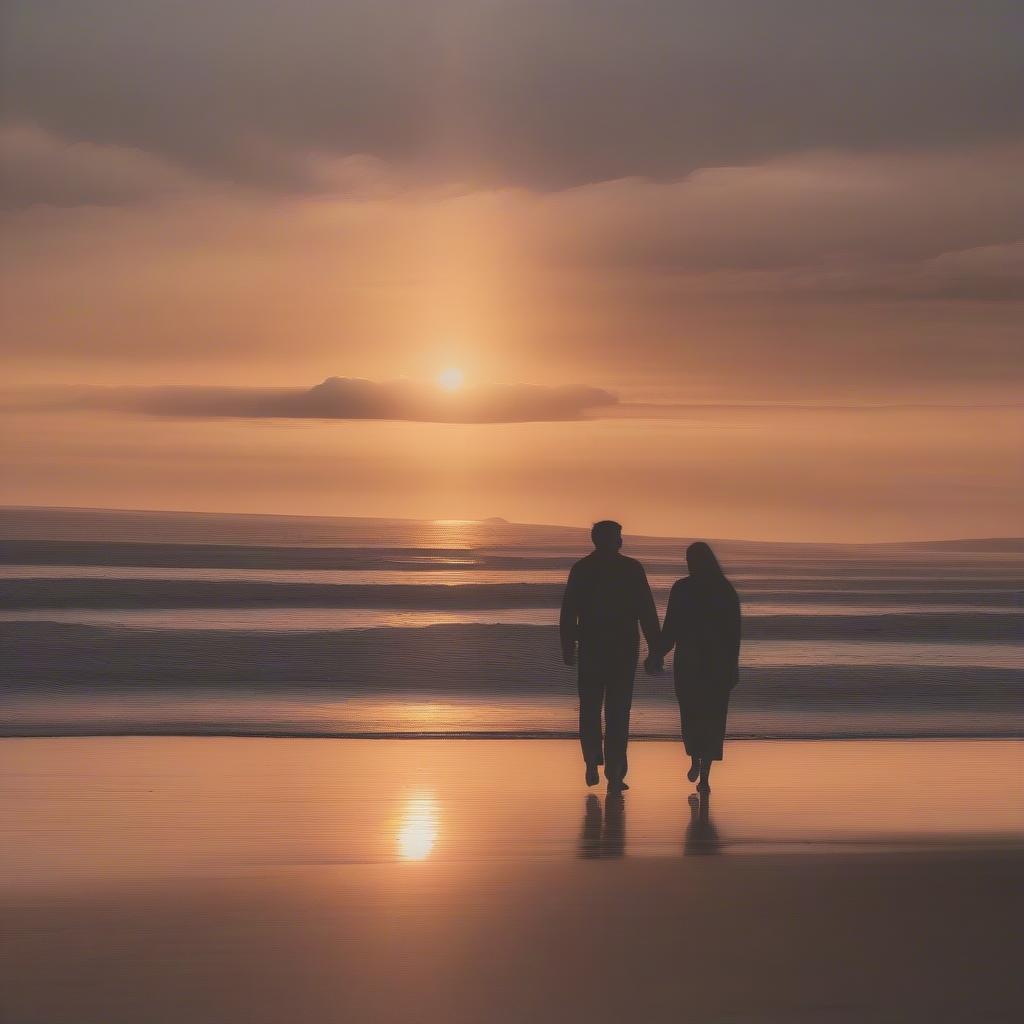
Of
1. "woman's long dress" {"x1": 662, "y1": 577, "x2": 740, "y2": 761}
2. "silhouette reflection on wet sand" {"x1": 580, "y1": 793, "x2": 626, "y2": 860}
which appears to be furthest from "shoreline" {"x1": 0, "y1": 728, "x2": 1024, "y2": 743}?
"silhouette reflection on wet sand" {"x1": 580, "y1": 793, "x2": 626, "y2": 860}

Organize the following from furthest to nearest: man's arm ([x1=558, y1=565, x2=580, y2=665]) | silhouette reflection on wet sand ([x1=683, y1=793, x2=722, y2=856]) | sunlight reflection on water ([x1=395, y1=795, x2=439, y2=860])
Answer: man's arm ([x1=558, y1=565, x2=580, y2=665]), silhouette reflection on wet sand ([x1=683, y1=793, x2=722, y2=856]), sunlight reflection on water ([x1=395, y1=795, x2=439, y2=860])

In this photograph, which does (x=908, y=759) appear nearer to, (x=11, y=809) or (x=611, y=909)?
(x=611, y=909)

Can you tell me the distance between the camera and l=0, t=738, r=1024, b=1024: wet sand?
5211 millimetres

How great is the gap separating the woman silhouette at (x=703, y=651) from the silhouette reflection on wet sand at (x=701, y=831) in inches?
18.2

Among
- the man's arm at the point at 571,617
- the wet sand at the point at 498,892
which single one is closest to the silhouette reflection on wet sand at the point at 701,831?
the wet sand at the point at 498,892

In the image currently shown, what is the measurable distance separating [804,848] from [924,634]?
20574mm

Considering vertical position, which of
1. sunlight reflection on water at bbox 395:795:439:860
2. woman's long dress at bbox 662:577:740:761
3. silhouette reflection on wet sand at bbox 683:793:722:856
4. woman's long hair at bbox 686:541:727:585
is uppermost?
woman's long hair at bbox 686:541:727:585

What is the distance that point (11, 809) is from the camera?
8867 mm

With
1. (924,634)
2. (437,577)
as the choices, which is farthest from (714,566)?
(437,577)

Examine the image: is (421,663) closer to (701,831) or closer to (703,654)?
(703,654)

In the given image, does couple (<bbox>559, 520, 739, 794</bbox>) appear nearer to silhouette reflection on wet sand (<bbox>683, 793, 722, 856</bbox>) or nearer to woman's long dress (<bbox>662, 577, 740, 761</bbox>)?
woman's long dress (<bbox>662, 577, 740, 761</bbox>)

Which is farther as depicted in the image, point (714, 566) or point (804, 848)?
point (714, 566)

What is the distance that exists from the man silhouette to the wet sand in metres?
0.39

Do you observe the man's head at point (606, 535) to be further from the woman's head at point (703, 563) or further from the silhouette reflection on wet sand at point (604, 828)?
the silhouette reflection on wet sand at point (604, 828)
